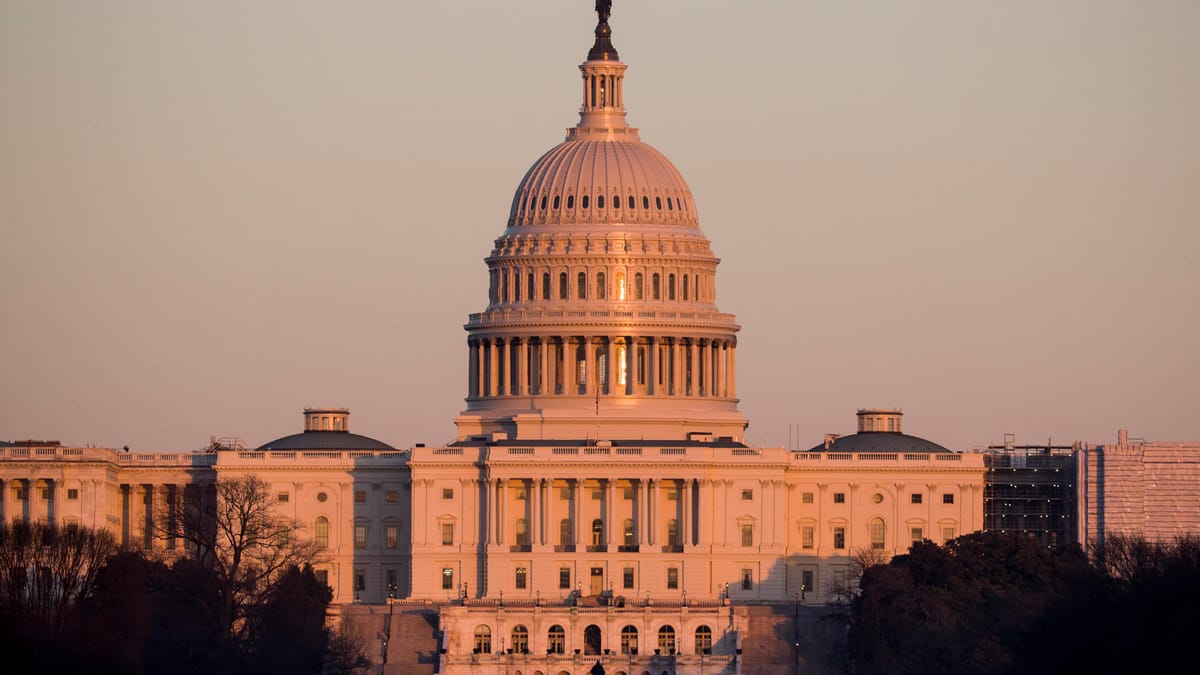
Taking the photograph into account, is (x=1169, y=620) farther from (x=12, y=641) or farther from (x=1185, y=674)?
(x=12, y=641)

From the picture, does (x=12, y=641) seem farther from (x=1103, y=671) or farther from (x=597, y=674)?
(x=1103, y=671)

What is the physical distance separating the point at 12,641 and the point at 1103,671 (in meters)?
43.8

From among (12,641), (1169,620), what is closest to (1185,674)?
(1169,620)

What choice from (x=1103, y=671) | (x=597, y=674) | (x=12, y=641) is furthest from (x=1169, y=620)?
(x=12, y=641)

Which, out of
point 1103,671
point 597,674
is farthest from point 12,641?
point 1103,671

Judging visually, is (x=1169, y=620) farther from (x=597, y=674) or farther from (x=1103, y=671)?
(x=597, y=674)

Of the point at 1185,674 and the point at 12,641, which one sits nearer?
the point at 1185,674

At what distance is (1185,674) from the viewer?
186 meters

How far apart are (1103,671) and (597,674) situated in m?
21.3

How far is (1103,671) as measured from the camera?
197 metres

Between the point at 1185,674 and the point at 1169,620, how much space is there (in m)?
7.67

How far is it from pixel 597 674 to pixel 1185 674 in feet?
73.4

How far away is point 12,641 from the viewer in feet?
656

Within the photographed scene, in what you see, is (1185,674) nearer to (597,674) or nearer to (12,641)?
(597,674)
